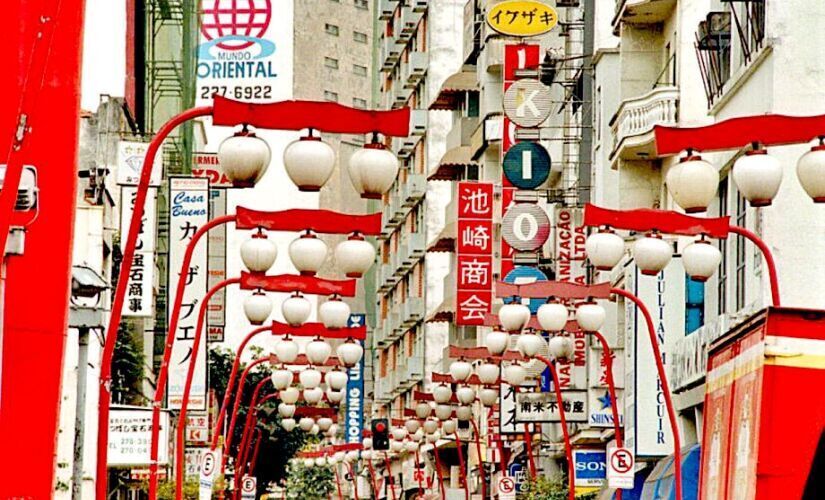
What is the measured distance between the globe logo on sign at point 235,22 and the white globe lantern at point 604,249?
25.7 m

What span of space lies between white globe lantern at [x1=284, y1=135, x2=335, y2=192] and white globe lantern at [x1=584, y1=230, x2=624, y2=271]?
380 inches

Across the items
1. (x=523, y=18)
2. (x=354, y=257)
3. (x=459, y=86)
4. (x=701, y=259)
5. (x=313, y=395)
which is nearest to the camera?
(x=354, y=257)

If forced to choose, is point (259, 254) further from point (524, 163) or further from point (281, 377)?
point (524, 163)

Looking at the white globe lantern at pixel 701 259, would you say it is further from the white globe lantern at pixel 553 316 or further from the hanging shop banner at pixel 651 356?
the hanging shop banner at pixel 651 356

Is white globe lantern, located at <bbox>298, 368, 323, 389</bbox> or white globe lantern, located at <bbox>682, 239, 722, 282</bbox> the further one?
white globe lantern, located at <bbox>298, 368, 323, 389</bbox>

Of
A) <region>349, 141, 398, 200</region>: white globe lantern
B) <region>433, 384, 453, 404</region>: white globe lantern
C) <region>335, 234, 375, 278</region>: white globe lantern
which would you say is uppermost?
<region>349, 141, 398, 200</region>: white globe lantern

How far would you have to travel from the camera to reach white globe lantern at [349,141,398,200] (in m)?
17.8

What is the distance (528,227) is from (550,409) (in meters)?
7.68

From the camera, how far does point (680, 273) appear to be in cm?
4534

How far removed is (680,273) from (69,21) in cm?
3006

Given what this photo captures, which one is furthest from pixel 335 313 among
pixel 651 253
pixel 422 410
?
pixel 422 410

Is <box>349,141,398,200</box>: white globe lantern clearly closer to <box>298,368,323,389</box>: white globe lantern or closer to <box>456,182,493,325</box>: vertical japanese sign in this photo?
<box>298,368,323,389</box>: white globe lantern

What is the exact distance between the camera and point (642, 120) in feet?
165

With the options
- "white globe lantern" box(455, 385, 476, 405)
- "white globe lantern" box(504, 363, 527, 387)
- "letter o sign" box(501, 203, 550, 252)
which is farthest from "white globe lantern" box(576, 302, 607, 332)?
"letter o sign" box(501, 203, 550, 252)
